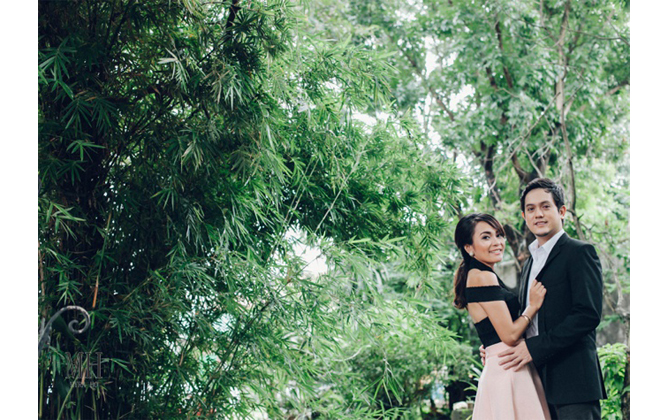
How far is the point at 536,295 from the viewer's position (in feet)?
6.97

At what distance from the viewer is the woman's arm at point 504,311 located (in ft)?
6.98

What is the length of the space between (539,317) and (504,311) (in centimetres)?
12

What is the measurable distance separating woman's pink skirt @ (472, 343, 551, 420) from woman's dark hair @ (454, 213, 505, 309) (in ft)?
0.80

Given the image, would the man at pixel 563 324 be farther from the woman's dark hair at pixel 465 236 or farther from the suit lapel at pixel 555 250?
the woman's dark hair at pixel 465 236

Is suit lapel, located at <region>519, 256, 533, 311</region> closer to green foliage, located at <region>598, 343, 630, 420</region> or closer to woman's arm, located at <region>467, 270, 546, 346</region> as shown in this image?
woman's arm, located at <region>467, 270, 546, 346</region>

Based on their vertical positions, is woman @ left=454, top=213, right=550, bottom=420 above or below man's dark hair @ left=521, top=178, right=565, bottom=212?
below

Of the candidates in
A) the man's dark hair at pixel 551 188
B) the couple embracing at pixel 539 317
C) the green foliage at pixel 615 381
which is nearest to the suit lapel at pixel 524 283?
the couple embracing at pixel 539 317

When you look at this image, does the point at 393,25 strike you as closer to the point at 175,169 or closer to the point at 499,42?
the point at 499,42

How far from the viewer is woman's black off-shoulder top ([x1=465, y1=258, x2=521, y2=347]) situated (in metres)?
2.21

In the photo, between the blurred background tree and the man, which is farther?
the blurred background tree

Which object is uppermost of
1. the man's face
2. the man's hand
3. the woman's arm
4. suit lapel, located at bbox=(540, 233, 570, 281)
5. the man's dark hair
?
the man's dark hair

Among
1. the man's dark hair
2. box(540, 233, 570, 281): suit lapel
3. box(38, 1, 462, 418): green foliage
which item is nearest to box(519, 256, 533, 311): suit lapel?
box(540, 233, 570, 281): suit lapel

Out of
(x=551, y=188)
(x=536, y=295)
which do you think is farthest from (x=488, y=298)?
(x=551, y=188)

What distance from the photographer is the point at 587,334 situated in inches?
81.2
